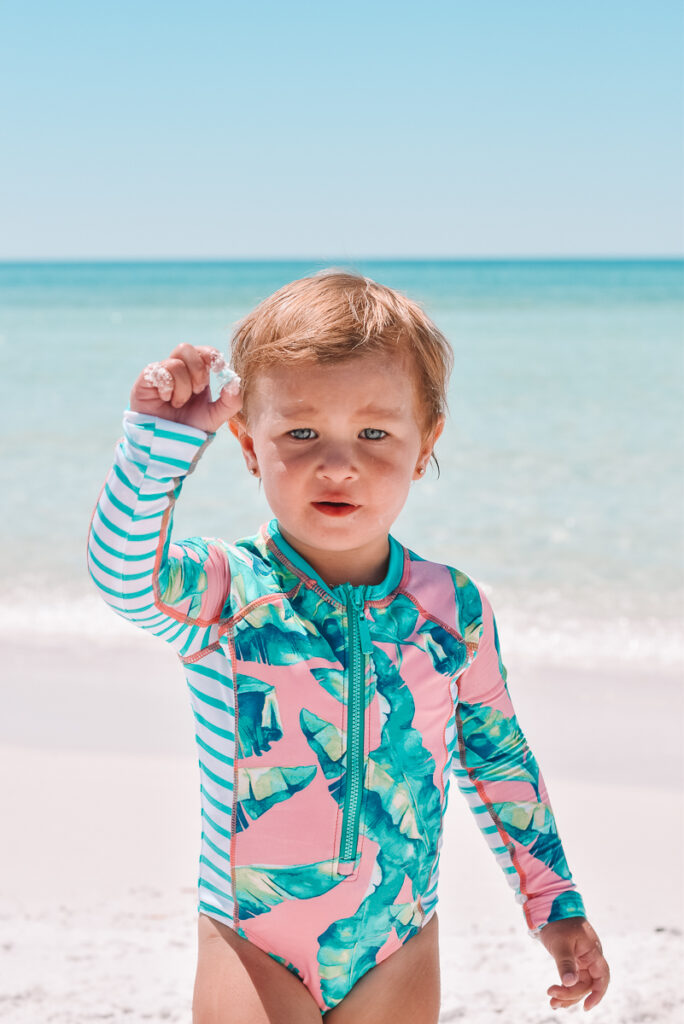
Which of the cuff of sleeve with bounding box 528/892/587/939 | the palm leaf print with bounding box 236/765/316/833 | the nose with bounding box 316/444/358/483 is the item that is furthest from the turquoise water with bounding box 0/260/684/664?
the cuff of sleeve with bounding box 528/892/587/939

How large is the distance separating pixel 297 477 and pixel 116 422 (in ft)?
30.2

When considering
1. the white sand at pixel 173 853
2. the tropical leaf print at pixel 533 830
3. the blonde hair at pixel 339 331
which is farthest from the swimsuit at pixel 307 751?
the white sand at pixel 173 853

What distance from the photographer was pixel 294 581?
5.65ft

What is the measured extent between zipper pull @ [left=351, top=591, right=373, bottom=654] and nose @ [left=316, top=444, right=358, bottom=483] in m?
0.21

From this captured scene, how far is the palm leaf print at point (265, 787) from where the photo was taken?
1.64 metres

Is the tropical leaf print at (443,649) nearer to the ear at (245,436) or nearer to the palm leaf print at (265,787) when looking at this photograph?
the palm leaf print at (265,787)

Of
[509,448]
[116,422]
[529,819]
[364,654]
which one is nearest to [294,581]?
[364,654]

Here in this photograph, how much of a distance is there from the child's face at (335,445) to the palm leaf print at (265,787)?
1.20 feet

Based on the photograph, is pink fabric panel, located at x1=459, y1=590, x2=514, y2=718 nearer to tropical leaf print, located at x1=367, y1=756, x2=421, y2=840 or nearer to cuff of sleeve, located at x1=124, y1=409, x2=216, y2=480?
tropical leaf print, located at x1=367, y1=756, x2=421, y2=840

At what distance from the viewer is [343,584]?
1747 mm

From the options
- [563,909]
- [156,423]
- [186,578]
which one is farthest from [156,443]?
[563,909]

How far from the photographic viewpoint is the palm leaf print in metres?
1.64

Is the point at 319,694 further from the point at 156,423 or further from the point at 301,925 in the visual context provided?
the point at 156,423

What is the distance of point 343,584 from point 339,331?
0.42 metres
